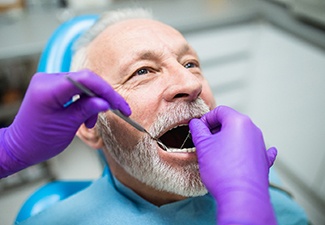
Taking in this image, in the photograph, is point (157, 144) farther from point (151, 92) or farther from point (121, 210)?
point (121, 210)

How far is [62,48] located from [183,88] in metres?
0.53

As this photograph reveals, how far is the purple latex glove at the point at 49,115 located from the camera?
22.2 inches

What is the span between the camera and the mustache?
73 centimetres

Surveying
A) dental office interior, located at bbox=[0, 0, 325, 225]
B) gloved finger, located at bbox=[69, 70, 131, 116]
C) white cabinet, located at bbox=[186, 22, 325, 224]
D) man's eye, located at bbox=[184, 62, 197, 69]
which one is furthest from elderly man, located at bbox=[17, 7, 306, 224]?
white cabinet, located at bbox=[186, 22, 325, 224]

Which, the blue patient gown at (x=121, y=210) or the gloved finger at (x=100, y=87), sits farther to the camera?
the blue patient gown at (x=121, y=210)

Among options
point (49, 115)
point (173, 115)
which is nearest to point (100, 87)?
point (49, 115)

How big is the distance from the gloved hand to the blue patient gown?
0.27 meters

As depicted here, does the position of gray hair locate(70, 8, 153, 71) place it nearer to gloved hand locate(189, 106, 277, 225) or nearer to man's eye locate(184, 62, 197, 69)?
man's eye locate(184, 62, 197, 69)

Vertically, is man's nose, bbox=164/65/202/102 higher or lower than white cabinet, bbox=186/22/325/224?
higher

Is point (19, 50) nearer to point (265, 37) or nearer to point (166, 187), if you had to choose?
point (166, 187)

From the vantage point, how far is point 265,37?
188 cm

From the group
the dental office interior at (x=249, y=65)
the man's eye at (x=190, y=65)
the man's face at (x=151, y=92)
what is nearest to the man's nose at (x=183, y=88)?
the man's face at (x=151, y=92)

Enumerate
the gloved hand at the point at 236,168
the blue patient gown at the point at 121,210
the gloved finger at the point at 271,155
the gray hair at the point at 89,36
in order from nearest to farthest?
1. the gloved hand at the point at 236,168
2. the gloved finger at the point at 271,155
3. the blue patient gown at the point at 121,210
4. the gray hair at the point at 89,36

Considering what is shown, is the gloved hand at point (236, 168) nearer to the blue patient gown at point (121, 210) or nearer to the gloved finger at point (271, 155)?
the gloved finger at point (271, 155)
